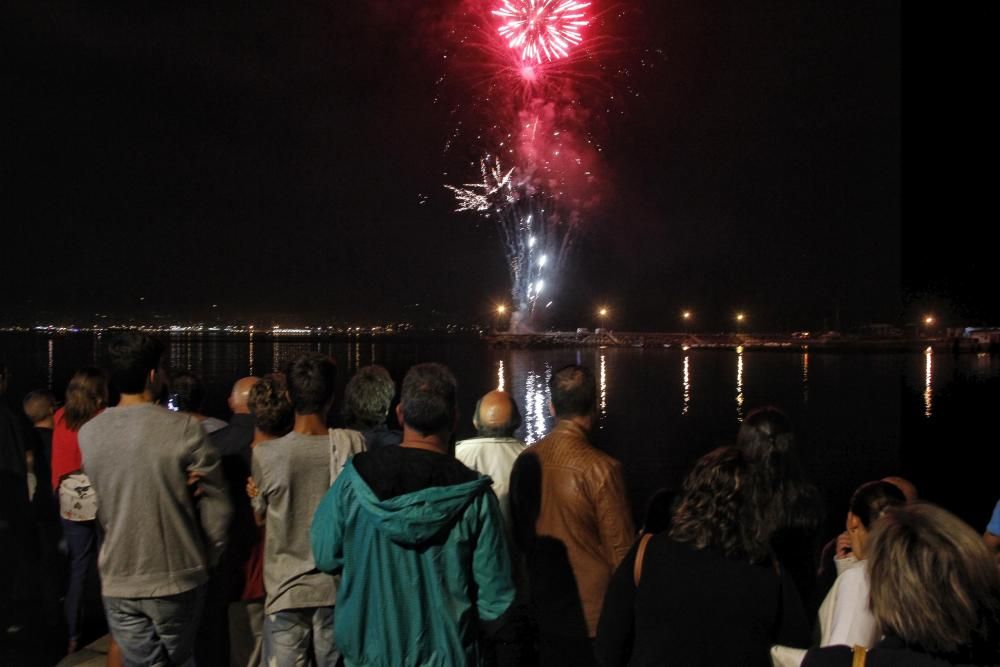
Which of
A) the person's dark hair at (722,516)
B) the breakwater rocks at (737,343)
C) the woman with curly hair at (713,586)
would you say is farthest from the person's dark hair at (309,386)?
the breakwater rocks at (737,343)

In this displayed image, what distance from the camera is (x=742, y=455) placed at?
2.89 metres

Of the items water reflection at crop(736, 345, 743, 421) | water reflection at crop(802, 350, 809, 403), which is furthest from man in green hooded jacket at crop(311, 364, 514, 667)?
water reflection at crop(802, 350, 809, 403)

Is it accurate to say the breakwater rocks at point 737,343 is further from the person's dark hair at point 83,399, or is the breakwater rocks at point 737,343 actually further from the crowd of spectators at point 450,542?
the person's dark hair at point 83,399

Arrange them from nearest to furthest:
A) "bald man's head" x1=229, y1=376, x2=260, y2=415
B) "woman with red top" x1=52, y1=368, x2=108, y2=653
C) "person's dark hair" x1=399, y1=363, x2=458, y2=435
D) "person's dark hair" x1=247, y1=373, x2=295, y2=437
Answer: "person's dark hair" x1=399, y1=363, x2=458, y2=435 → "person's dark hair" x1=247, y1=373, x2=295, y2=437 → "bald man's head" x1=229, y1=376, x2=260, y2=415 → "woman with red top" x1=52, y1=368, x2=108, y2=653

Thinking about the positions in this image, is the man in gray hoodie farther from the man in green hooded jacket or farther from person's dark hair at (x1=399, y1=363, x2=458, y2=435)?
person's dark hair at (x1=399, y1=363, x2=458, y2=435)

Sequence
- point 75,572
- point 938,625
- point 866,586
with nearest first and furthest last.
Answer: point 938,625, point 866,586, point 75,572

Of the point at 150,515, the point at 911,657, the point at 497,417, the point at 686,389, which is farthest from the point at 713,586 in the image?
the point at 686,389

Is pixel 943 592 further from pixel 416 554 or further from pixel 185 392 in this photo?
pixel 185 392

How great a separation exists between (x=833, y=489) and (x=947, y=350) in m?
88.8

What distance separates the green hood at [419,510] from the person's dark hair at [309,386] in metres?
1.18

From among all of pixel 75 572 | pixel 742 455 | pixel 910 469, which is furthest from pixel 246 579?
pixel 910 469

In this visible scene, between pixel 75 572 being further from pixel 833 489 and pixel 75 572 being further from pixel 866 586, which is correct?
pixel 833 489

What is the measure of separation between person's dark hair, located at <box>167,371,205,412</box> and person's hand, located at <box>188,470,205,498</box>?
2104 millimetres

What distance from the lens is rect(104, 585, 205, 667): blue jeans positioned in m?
3.68
